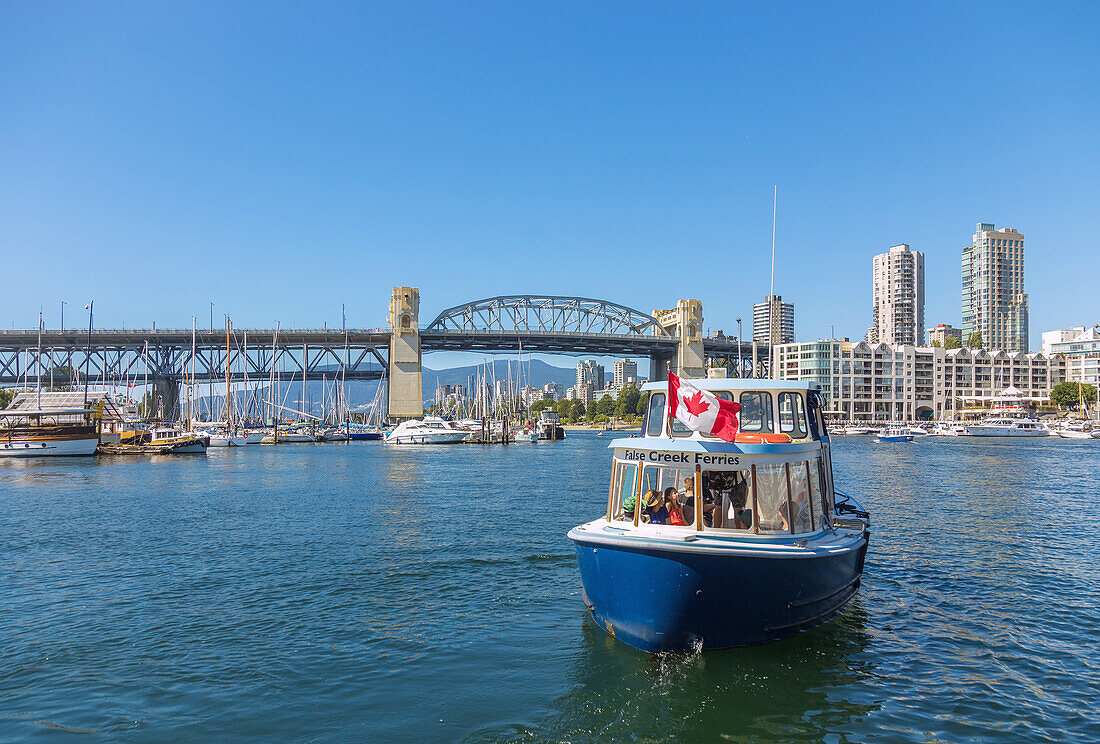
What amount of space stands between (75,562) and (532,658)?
14.9 meters

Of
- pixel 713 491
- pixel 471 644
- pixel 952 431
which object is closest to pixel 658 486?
pixel 713 491

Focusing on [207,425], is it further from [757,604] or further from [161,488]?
[757,604]

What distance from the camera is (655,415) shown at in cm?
1406

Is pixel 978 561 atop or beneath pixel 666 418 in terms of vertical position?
beneath

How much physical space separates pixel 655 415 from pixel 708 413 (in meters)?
2.44

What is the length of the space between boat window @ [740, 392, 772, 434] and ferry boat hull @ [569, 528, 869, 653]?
2673mm

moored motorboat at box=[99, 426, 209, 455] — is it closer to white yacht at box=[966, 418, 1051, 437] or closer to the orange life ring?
the orange life ring

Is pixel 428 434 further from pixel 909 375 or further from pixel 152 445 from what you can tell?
pixel 909 375

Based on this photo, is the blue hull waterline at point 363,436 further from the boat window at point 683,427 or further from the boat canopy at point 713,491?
the boat canopy at point 713,491

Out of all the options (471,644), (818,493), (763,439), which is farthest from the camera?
(818,493)

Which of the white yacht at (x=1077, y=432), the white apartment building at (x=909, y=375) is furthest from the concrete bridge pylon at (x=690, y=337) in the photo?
the white yacht at (x=1077, y=432)

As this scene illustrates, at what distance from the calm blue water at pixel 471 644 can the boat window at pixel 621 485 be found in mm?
2317

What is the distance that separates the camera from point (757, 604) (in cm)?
1108

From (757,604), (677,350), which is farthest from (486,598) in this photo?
(677,350)
